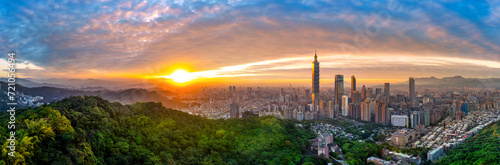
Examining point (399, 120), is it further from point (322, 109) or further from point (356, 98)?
point (356, 98)

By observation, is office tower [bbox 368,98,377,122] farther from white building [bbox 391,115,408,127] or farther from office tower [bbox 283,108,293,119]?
office tower [bbox 283,108,293,119]

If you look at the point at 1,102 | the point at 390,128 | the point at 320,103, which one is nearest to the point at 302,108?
the point at 320,103

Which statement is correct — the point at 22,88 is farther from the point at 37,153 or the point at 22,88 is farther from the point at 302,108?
the point at 302,108

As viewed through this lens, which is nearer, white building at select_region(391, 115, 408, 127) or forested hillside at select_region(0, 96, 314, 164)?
forested hillside at select_region(0, 96, 314, 164)

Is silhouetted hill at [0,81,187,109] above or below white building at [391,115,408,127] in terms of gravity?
above

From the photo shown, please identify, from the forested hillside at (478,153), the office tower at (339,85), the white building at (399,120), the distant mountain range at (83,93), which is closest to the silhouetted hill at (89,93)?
the distant mountain range at (83,93)

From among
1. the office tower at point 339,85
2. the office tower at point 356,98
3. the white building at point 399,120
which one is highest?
the office tower at point 339,85

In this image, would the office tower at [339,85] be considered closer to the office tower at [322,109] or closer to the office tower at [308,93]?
the office tower at [308,93]

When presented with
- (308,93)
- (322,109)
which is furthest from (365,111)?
(308,93)

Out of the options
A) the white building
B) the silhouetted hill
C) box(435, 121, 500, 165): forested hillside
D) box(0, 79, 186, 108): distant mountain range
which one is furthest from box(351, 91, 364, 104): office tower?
the silhouetted hill
